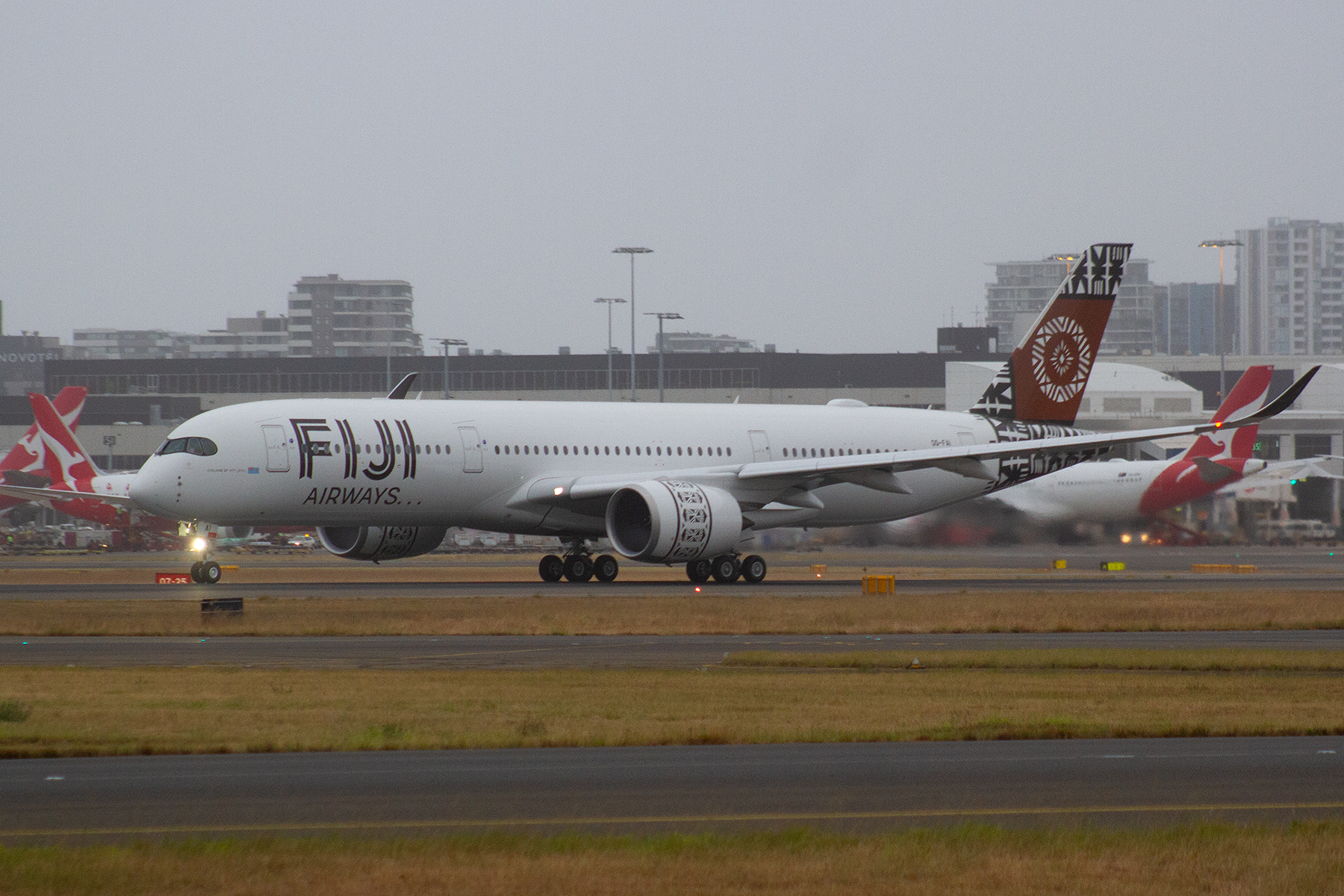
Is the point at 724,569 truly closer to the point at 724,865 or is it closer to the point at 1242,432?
the point at 1242,432

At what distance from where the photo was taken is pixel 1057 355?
156ft

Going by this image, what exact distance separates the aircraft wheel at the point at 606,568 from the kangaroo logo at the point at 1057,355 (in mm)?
14756

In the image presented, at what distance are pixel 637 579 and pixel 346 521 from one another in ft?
27.2

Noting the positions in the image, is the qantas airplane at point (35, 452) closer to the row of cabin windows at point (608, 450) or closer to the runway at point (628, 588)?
the runway at point (628, 588)

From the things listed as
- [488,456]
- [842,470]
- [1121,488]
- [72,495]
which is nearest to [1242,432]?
[1121,488]

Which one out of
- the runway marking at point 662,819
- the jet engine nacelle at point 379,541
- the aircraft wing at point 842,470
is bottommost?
the jet engine nacelle at point 379,541

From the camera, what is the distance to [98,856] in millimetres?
9281

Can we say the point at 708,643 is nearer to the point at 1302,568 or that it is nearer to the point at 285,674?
the point at 285,674

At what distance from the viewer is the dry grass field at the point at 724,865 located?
8828 mm

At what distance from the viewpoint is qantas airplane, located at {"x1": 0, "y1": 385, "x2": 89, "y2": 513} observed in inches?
2606

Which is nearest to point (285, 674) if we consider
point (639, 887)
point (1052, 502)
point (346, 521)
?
point (639, 887)

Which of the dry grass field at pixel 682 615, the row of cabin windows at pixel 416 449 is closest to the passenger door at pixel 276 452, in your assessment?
the row of cabin windows at pixel 416 449

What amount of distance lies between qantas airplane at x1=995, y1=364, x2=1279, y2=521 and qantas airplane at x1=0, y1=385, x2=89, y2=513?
37694 mm

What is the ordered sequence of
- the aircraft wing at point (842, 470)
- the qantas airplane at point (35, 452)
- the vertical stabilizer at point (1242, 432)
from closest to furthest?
the aircraft wing at point (842, 470) < the vertical stabilizer at point (1242, 432) < the qantas airplane at point (35, 452)
